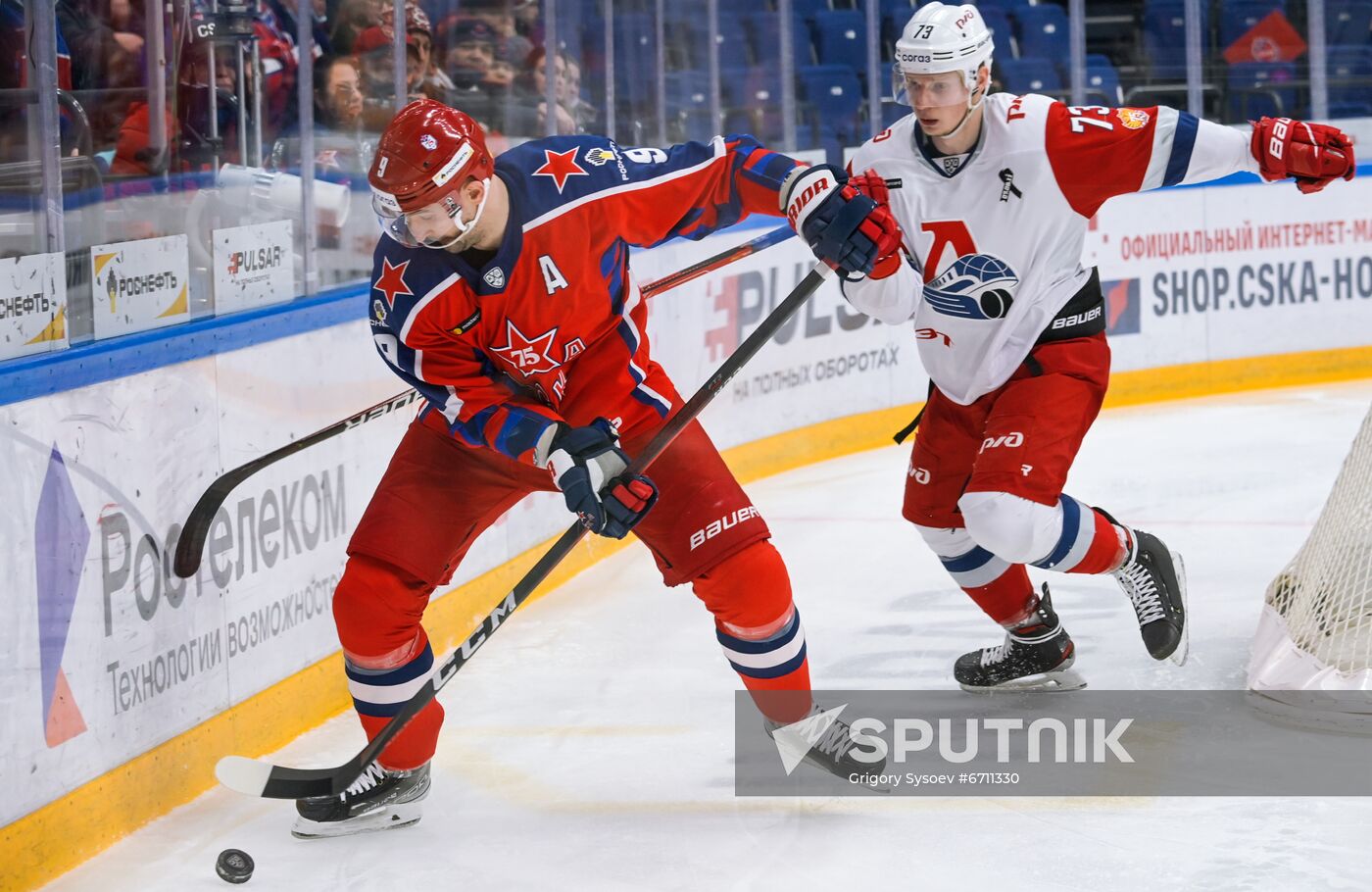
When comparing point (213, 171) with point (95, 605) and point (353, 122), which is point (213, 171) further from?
point (95, 605)

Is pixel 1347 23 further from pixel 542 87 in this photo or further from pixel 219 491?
pixel 219 491

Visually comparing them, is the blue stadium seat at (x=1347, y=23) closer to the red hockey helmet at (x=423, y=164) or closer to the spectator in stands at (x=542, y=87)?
the spectator in stands at (x=542, y=87)

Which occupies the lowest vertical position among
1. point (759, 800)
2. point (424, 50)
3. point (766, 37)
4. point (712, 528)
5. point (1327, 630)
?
point (759, 800)

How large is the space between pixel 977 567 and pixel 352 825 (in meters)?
1.25

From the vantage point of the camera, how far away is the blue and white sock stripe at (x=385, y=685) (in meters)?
2.73

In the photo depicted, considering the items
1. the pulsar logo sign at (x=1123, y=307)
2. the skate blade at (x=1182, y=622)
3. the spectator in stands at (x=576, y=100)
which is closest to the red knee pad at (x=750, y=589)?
the skate blade at (x=1182, y=622)

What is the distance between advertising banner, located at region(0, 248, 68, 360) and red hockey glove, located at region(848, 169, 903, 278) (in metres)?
1.27

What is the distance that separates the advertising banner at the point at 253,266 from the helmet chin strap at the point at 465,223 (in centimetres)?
87

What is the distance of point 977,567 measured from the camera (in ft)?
10.7

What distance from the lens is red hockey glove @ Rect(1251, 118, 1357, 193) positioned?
2.83 m

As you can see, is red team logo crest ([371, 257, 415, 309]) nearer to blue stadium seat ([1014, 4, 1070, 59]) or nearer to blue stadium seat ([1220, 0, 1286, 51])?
blue stadium seat ([1014, 4, 1070, 59])

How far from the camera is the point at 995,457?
2.97 m

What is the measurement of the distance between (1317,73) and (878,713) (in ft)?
16.7

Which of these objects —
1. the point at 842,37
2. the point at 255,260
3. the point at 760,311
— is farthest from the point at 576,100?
the point at 255,260
